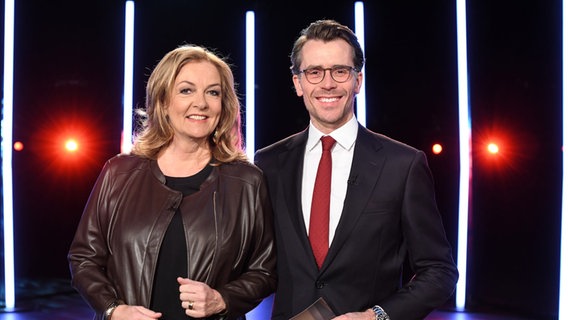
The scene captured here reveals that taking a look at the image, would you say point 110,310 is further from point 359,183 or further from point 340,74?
point 340,74

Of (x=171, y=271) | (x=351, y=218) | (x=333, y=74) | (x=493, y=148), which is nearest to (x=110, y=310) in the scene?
(x=171, y=271)

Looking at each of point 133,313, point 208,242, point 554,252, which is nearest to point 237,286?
point 208,242

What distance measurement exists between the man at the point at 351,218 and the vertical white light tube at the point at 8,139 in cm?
281

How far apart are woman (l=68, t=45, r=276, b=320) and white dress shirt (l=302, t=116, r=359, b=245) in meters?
0.15

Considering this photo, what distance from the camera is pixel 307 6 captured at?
4746mm

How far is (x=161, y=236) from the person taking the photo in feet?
6.10

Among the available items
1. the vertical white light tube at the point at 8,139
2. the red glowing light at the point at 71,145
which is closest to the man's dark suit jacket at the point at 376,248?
the vertical white light tube at the point at 8,139

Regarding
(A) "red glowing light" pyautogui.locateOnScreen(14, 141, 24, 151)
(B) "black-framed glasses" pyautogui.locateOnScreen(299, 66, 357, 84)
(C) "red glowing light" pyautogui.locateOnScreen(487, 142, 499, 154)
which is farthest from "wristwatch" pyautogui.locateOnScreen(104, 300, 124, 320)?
(C) "red glowing light" pyautogui.locateOnScreen(487, 142, 499, 154)

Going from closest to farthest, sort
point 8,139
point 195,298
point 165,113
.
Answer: point 195,298 → point 165,113 → point 8,139

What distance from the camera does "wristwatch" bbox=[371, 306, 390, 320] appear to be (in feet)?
6.16

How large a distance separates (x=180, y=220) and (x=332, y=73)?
708 millimetres

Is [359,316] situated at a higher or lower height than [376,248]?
lower

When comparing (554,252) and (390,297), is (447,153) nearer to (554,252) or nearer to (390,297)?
(554,252)

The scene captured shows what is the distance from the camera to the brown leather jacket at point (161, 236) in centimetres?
185
